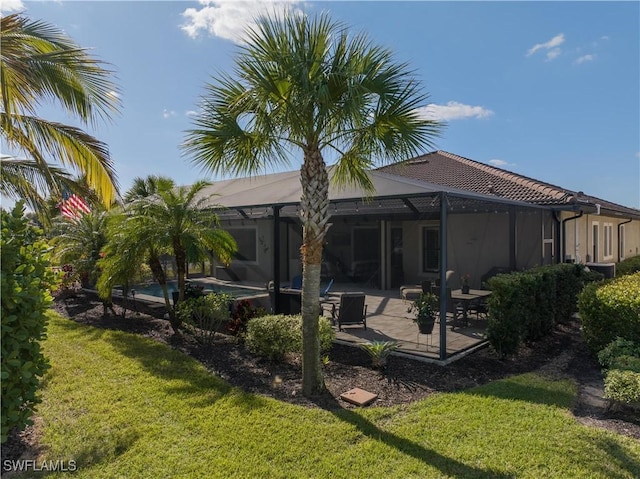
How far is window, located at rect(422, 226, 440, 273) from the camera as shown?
48.8ft

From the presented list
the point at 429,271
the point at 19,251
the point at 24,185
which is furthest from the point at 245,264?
the point at 19,251

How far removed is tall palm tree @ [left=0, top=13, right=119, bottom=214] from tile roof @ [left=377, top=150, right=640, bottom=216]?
23.5 ft

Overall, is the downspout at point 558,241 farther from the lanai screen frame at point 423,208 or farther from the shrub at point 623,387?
the shrub at point 623,387

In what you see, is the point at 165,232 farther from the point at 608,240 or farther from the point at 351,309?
the point at 608,240

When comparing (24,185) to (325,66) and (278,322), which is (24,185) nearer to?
(278,322)

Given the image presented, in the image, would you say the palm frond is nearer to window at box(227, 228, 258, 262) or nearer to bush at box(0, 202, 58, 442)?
bush at box(0, 202, 58, 442)

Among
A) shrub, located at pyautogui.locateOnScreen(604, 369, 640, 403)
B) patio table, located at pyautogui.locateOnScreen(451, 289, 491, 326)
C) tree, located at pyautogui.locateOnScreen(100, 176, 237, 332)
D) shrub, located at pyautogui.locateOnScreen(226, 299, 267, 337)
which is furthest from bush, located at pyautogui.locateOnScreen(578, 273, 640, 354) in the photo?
tree, located at pyautogui.locateOnScreen(100, 176, 237, 332)

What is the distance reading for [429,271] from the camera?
49.0 ft

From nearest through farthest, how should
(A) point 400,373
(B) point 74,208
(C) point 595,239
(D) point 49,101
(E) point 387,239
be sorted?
(A) point 400,373 → (D) point 49,101 → (B) point 74,208 → (E) point 387,239 → (C) point 595,239

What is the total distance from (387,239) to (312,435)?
11.5 meters

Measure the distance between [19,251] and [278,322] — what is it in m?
4.07

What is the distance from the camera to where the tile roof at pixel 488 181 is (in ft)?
39.6

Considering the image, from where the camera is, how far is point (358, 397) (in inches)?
205

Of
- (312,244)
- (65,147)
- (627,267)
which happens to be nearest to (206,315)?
(312,244)
